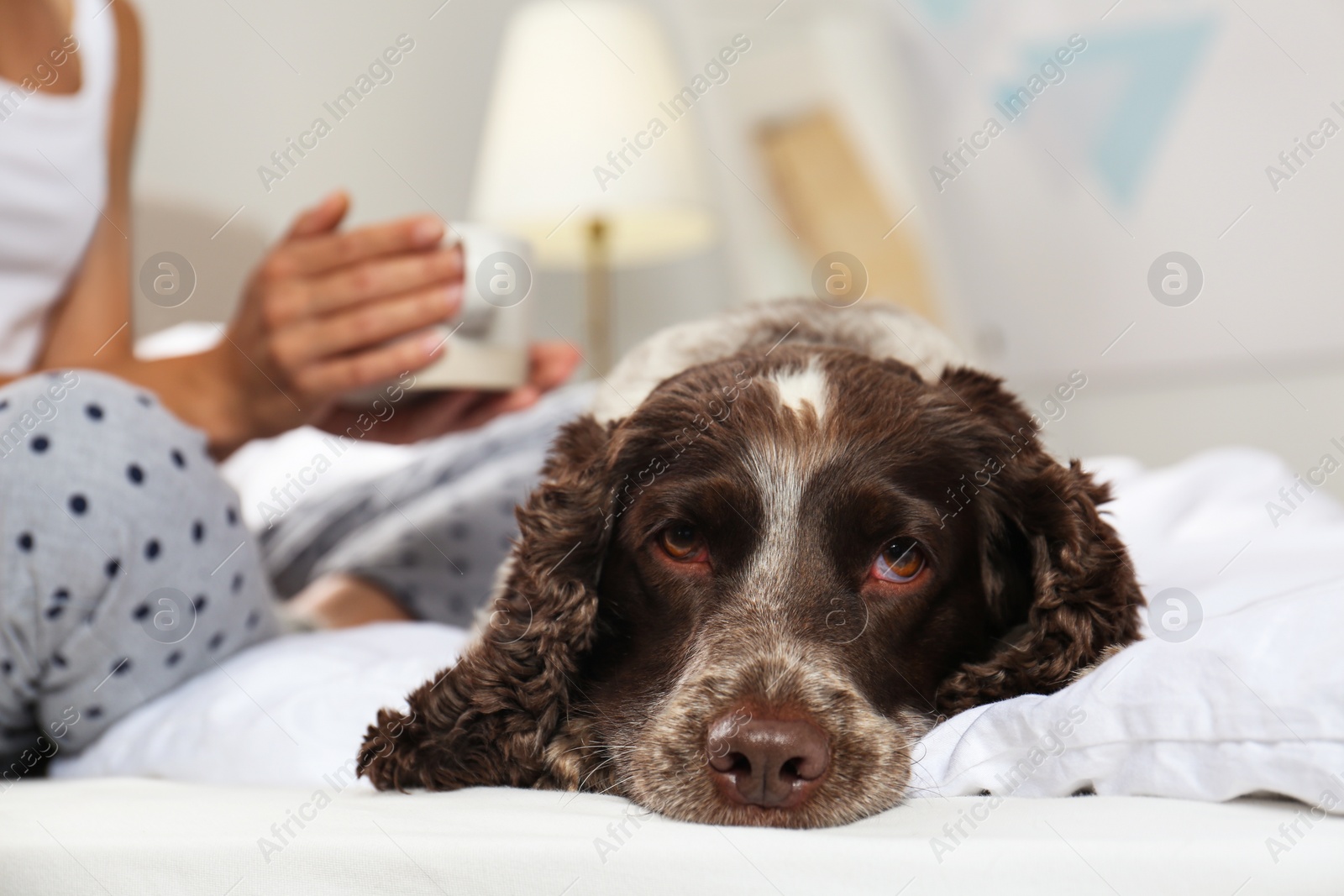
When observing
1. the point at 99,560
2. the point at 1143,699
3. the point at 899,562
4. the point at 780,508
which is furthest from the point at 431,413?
the point at 1143,699

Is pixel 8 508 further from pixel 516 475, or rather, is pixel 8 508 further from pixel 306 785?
pixel 516 475

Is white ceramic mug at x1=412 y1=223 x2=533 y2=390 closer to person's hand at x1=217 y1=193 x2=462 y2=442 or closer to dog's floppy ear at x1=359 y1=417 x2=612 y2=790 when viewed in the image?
person's hand at x1=217 y1=193 x2=462 y2=442

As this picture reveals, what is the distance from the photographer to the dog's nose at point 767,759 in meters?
1.37

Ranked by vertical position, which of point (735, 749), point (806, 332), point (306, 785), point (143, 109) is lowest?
point (306, 785)

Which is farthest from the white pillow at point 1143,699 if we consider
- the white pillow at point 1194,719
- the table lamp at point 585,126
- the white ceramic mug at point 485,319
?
the table lamp at point 585,126

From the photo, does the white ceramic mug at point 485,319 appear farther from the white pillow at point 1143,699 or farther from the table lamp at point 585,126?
the table lamp at point 585,126

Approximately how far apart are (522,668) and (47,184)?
6.97ft

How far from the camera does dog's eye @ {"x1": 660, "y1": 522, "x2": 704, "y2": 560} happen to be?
1715 millimetres

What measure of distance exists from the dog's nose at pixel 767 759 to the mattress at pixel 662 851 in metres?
0.10

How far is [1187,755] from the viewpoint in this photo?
1231 millimetres

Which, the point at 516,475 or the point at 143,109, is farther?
the point at 143,109

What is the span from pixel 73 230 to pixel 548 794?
2.39 m

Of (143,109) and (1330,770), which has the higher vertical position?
(143,109)

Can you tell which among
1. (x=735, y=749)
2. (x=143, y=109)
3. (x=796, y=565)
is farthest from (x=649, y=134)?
(x=735, y=749)
